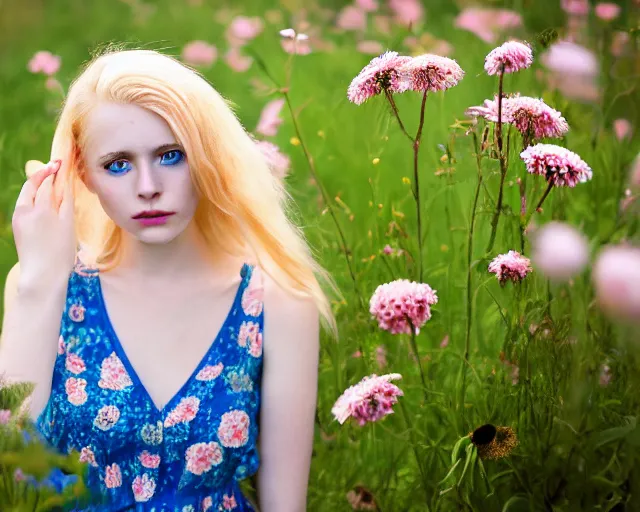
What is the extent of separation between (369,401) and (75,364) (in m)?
0.44

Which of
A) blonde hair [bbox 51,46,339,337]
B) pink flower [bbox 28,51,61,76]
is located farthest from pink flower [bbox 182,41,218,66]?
blonde hair [bbox 51,46,339,337]

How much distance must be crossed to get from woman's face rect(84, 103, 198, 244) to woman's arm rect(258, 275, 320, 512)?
213mm

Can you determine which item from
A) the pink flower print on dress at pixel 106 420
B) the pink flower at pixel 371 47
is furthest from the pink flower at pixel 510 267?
the pink flower at pixel 371 47

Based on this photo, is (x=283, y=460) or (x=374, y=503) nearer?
(x=283, y=460)

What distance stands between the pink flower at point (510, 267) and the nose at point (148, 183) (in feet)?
1.63

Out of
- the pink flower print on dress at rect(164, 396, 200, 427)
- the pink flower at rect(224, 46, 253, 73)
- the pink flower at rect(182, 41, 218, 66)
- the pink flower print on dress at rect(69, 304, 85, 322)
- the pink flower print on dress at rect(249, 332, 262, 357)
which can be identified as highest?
the pink flower at rect(224, 46, 253, 73)

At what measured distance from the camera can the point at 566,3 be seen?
179 cm

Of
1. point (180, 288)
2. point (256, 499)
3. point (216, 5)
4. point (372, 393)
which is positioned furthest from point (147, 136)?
point (216, 5)

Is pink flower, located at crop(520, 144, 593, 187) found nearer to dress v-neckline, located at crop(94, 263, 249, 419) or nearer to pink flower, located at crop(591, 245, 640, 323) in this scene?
pink flower, located at crop(591, 245, 640, 323)

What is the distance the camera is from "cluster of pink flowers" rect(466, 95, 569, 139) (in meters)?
1.65

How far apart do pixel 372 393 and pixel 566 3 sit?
690 mm

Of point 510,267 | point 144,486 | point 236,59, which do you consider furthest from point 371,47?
point 144,486

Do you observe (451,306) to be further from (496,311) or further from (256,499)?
(256,499)

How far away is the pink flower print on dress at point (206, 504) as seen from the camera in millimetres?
1696
